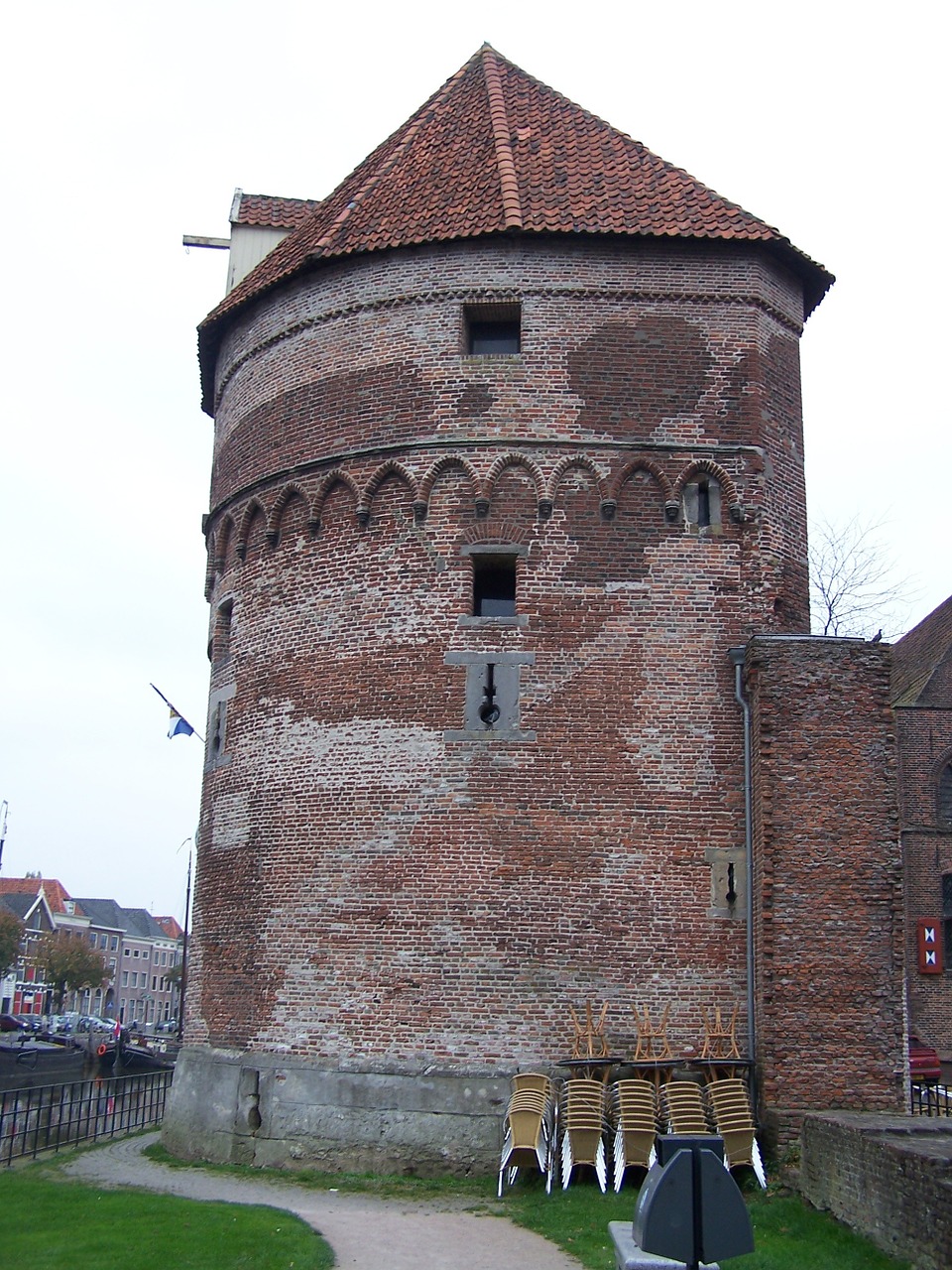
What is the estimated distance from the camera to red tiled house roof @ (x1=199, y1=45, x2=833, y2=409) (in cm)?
1598

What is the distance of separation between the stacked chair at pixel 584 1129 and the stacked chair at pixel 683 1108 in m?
0.62

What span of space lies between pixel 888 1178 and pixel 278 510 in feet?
33.8

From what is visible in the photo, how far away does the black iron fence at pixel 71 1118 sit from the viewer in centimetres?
1648

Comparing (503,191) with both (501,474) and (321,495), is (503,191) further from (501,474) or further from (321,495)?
(321,495)

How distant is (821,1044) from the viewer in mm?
12938

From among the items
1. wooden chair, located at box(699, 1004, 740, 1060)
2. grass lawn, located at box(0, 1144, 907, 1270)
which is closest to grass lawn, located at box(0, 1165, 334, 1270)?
grass lawn, located at box(0, 1144, 907, 1270)

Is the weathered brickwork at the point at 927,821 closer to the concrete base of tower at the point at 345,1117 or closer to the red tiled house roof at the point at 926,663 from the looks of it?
the red tiled house roof at the point at 926,663

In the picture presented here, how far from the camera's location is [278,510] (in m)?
16.5

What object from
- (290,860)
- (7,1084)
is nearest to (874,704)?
(290,860)

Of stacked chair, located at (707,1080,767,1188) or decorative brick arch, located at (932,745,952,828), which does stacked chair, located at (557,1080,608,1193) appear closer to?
stacked chair, located at (707,1080,767,1188)

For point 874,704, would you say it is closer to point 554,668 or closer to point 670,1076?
point 554,668

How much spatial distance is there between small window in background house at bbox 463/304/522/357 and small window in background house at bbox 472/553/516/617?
2600 millimetres

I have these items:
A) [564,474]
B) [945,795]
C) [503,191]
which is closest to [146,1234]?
[564,474]

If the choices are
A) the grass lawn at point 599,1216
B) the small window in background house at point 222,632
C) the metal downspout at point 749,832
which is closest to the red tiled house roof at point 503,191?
the small window in background house at point 222,632
